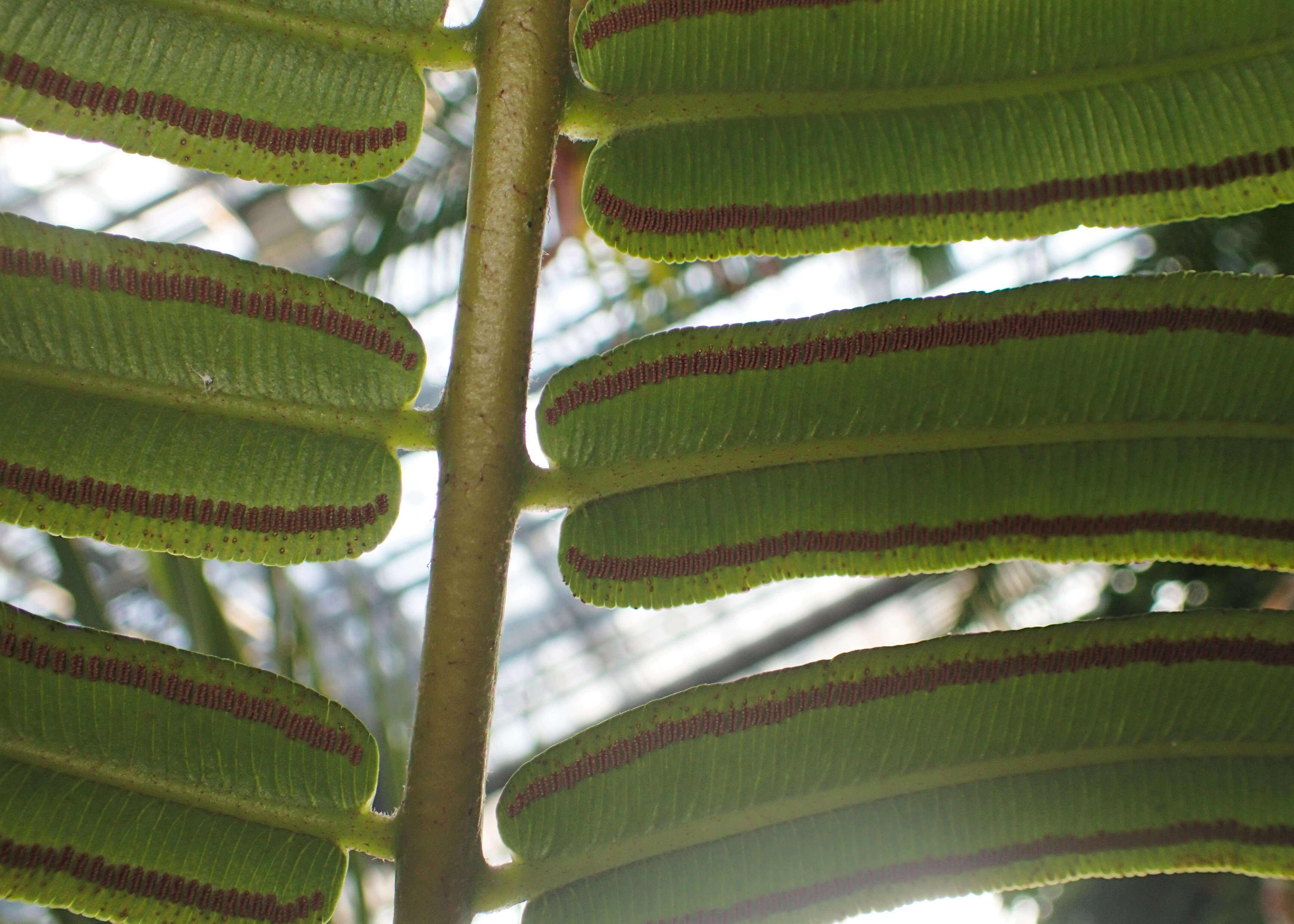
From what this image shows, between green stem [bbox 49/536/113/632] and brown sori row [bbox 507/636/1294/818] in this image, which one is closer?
brown sori row [bbox 507/636/1294/818]

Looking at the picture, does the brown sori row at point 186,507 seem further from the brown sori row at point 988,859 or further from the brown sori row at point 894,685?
the brown sori row at point 988,859

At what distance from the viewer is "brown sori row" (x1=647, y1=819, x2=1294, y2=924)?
0.87 metres

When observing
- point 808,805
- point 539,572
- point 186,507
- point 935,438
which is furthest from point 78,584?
point 539,572

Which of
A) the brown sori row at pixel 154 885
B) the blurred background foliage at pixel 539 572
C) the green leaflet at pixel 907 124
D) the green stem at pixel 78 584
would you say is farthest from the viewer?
the blurred background foliage at pixel 539 572

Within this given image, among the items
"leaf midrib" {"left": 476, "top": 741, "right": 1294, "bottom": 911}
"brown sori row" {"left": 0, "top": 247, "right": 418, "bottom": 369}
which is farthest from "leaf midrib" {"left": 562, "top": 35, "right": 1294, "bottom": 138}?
"leaf midrib" {"left": 476, "top": 741, "right": 1294, "bottom": 911}

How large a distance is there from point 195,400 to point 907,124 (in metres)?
0.66

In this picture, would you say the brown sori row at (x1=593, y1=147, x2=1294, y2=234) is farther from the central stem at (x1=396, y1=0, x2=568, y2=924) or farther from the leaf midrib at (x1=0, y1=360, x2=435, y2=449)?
the leaf midrib at (x1=0, y1=360, x2=435, y2=449)

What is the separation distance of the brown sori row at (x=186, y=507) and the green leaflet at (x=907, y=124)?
1.12ft

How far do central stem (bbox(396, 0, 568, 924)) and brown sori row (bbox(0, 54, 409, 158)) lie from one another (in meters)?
0.12

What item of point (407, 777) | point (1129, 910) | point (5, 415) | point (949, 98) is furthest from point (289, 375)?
point (1129, 910)

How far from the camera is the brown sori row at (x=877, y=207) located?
2.98ft

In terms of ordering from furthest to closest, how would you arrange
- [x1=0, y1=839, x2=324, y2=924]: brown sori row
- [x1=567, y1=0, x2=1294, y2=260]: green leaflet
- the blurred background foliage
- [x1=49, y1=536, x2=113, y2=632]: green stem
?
1. the blurred background foliage
2. [x1=49, y1=536, x2=113, y2=632]: green stem
3. [x1=567, y1=0, x2=1294, y2=260]: green leaflet
4. [x1=0, y1=839, x2=324, y2=924]: brown sori row

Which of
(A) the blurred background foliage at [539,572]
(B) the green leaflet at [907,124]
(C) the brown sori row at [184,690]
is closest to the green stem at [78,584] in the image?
(A) the blurred background foliage at [539,572]

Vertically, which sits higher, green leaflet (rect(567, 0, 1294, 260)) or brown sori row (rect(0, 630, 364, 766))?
green leaflet (rect(567, 0, 1294, 260))
